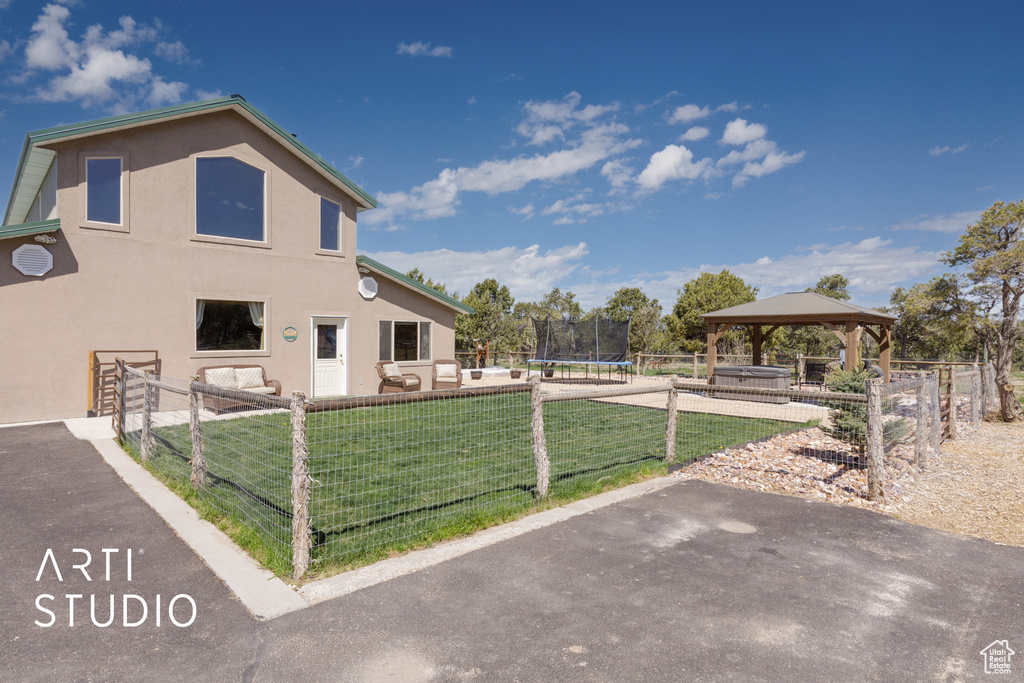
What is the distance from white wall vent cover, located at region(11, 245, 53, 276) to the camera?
9152 millimetres

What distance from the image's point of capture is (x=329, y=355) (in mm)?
13695

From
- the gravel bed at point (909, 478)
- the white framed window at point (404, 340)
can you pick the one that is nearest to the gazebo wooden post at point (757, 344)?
the gravel bed at point (909, 478)

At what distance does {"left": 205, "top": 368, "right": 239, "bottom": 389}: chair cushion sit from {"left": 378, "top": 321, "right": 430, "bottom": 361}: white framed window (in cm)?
390

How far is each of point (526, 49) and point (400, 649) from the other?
19891mm

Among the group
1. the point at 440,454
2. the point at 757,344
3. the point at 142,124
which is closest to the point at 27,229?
the point at 142,124

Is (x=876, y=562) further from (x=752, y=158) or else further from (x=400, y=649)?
(x=752, y=158)

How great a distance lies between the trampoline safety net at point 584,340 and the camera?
19.5 meters

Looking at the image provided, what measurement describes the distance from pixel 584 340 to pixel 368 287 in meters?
9.49

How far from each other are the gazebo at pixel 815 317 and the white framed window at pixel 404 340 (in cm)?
906

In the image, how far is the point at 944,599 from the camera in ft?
11.0

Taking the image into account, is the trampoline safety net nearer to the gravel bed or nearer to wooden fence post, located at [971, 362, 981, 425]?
wooden fence post, located at [971, 362, 981, 425]

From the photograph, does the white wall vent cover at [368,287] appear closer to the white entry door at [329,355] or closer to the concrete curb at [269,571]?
the white entry door at [329,355]

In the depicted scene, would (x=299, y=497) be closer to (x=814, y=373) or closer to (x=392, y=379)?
(x=392, y=379)

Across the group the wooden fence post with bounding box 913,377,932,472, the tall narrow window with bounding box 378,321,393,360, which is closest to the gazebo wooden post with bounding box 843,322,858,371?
the wooden fence post with bounding box 913,377,932,472
